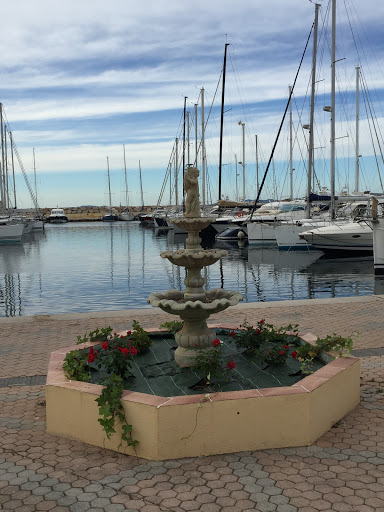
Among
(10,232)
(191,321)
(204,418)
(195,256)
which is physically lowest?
(204,418)

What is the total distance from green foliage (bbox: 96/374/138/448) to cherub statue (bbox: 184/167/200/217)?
2682 millimetres

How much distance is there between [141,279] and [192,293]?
750 inches

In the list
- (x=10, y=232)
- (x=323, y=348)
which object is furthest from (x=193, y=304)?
(x=10, y=232)

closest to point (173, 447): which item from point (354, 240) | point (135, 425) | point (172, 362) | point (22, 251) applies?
point (135, 425)

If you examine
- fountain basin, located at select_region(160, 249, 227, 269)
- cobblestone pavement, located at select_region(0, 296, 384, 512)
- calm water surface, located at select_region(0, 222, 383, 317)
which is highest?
fountain basin, located at select_region(160, 249, 227, 269)

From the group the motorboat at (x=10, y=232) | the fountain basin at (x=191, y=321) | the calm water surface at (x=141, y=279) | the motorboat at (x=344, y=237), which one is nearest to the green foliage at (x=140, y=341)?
the fountain basin at (x=191, y=321)

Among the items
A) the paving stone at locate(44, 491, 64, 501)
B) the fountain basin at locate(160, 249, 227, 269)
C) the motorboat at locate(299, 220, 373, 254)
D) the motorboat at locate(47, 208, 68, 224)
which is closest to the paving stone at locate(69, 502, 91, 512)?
the paving stone at locate(44, 491, 64, 501)

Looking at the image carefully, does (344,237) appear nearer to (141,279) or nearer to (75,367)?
→ (141,279)

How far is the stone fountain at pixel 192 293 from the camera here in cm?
704

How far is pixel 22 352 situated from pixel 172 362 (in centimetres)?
377

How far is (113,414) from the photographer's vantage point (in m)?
5.76

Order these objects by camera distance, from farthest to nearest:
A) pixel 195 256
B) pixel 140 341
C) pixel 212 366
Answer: pixel 140 341 < pixel 195 256 < pixel 212 366

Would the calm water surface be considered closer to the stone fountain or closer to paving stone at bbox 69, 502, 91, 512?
the stone fountain

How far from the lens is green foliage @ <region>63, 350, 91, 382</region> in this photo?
6.72 metres
